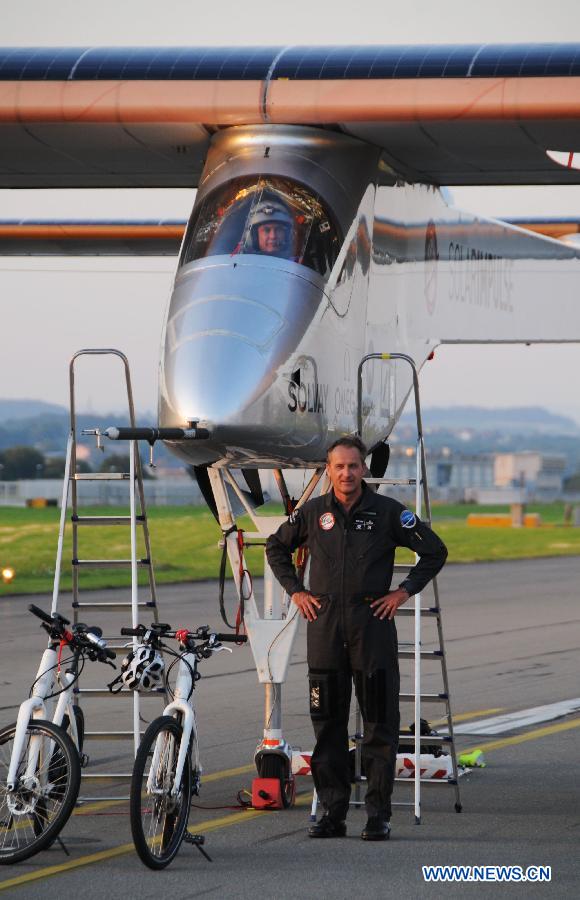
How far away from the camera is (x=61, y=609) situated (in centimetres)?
2231

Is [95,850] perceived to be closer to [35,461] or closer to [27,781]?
[27,781]

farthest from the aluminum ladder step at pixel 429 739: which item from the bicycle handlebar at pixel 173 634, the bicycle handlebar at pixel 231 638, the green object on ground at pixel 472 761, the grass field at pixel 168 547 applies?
the grass field at pixel 168 547

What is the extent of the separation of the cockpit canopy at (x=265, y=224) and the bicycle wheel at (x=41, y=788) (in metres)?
3.36

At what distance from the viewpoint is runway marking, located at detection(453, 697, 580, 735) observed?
40.0 feet

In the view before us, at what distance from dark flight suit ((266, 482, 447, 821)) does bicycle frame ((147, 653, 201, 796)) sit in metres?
0.64

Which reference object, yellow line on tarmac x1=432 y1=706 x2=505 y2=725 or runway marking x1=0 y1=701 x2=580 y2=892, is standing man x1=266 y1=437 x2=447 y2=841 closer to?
runway marking x1=0 y1=701 x2=580 y2=892

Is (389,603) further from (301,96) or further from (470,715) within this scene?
(470,715)

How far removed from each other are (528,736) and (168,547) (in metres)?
32.9

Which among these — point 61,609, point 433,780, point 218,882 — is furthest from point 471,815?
point 61,609

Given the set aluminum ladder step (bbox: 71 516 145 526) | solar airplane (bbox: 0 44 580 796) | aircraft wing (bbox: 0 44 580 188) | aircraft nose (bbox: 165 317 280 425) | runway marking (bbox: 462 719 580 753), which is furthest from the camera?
runway marking (bbox: 462 719 580 753)

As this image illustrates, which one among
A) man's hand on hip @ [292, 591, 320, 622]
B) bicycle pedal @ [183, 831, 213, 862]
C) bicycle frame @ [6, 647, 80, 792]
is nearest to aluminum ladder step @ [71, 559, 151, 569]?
bicycle frame @ [6, 647, 80, 792]

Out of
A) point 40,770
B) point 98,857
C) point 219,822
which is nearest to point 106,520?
point 219,822

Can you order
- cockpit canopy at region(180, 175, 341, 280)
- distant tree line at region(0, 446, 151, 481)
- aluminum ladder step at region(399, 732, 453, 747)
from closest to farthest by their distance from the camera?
aluminum ladder step at region(399, 732, 453, 747) < cockpit canopy at region(180, 175, 341, 280) < distant tree line at region(0, 446, 151, 481)

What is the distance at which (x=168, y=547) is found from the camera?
145 ft
